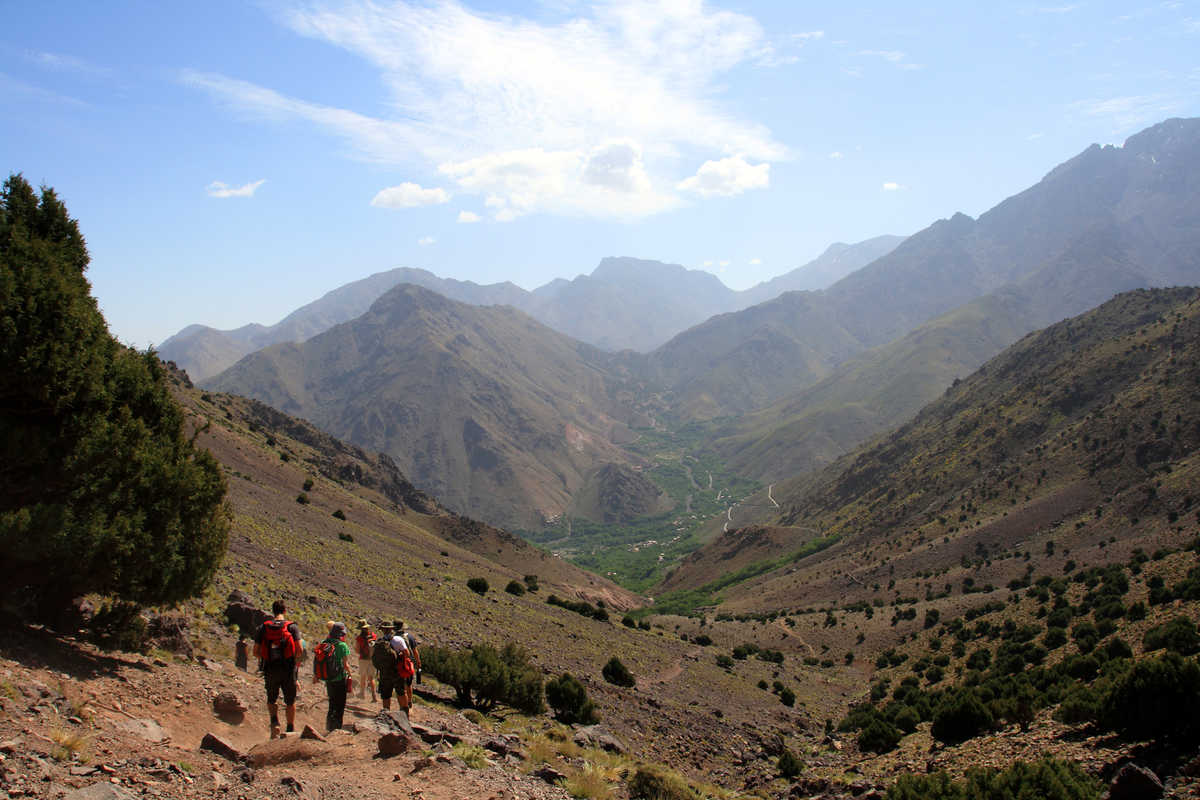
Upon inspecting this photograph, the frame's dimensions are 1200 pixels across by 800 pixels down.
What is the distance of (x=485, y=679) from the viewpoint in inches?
741

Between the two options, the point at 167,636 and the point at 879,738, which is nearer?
the point at 167,636

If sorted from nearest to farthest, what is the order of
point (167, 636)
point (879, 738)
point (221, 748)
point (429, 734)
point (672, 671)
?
point (221, 748) < point (429, 734) < point (167, 636) < point (879, 738) < point (672, 671)

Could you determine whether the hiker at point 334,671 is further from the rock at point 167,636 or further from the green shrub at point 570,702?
the green shrub at point 570,702

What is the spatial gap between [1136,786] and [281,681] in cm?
1404

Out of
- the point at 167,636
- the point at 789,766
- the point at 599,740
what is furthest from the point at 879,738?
the point at 167,636

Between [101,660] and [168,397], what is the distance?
5896 mm

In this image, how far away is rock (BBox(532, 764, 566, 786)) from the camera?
1266cm

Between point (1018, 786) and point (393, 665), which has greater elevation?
point (393, 665)

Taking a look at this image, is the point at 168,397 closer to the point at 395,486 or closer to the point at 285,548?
the point at 285,548

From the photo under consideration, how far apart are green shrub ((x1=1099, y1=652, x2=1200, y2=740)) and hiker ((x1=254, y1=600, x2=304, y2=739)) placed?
15.5m

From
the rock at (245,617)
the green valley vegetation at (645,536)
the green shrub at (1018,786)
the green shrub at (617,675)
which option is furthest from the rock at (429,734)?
the green valley vegetation at (645,536)

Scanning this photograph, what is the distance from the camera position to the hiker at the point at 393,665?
13914mm

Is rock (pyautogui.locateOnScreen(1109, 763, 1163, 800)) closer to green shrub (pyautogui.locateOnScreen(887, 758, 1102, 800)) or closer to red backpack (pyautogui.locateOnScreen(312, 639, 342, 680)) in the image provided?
green shrub (pyautogui.locateOnScreen(887, 758, 1102, 800))

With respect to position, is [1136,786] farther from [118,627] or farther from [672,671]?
[672,671]
